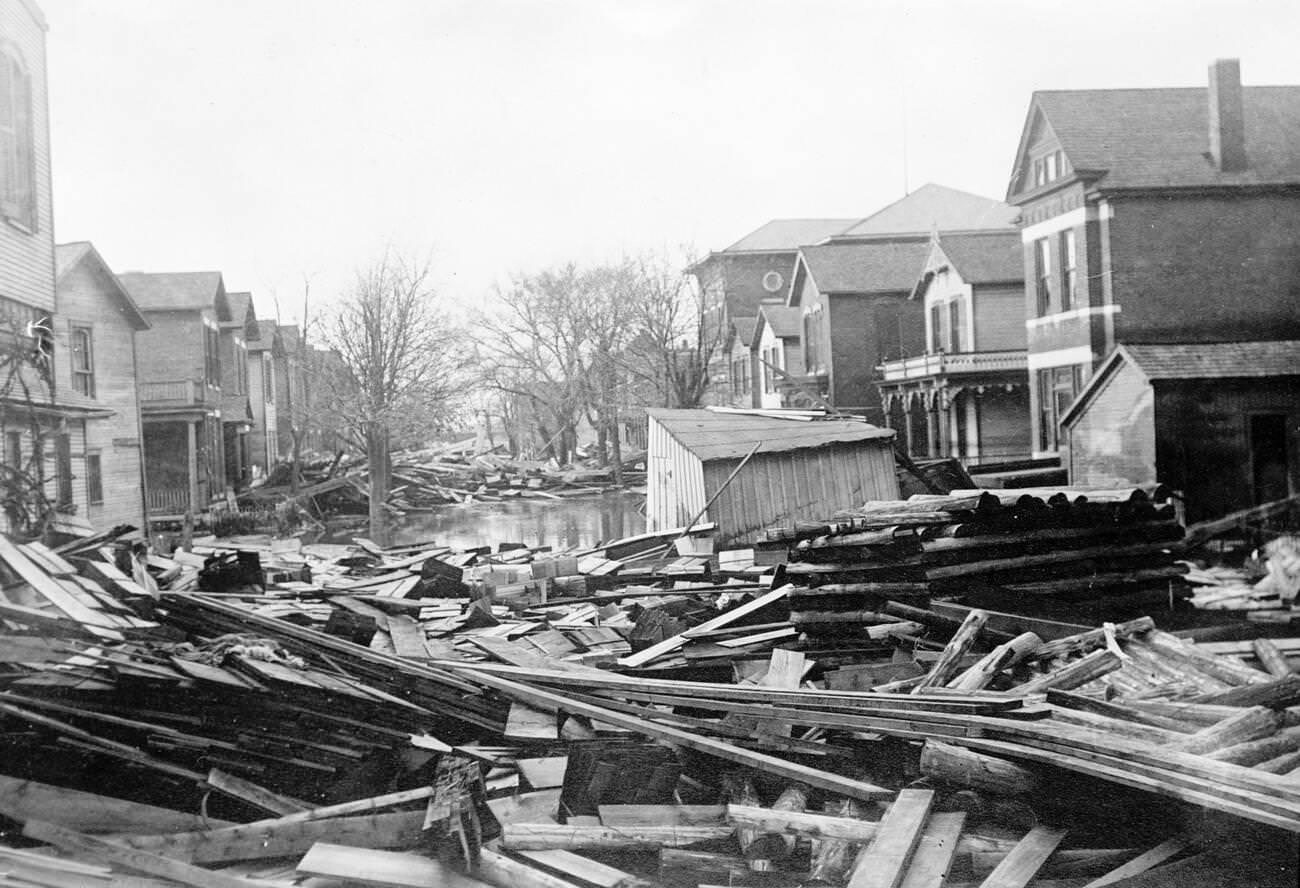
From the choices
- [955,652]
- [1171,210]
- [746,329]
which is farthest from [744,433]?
[746,329]

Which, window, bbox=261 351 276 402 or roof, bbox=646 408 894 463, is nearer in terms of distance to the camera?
roof, bbox=646 408 894 463

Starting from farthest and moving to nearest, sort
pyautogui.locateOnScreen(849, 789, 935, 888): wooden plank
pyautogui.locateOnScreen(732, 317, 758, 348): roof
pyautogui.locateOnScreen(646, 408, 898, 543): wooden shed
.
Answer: pyautogui.locateOnScreen(732, 317, 758, 348): roof → pyautogui.locateOnScreen(646, 408, 898, 543): wooden shed → pyautogui.locateOnScreen(849, 789, 935, 888): wooden plank

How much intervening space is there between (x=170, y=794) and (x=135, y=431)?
16620 millimetres

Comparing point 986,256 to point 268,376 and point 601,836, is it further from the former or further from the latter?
point 601,836

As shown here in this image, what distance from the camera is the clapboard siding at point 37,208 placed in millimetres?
9336

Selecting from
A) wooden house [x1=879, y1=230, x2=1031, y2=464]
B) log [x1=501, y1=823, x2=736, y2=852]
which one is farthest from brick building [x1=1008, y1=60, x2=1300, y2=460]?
log [x1=501, y1=823, x2=736, y2=852]

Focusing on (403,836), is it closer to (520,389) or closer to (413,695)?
(413,695)

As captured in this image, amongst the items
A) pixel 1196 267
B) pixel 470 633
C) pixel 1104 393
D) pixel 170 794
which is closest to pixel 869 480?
pixel 1104 393

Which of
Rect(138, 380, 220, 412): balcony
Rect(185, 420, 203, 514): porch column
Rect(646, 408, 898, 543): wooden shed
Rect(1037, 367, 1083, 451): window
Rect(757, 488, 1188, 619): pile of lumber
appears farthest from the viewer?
Rect(138, 380, 220, 412): balcony

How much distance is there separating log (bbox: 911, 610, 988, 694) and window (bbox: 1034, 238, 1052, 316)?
674 inches

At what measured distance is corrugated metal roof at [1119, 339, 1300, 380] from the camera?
17.6 metres

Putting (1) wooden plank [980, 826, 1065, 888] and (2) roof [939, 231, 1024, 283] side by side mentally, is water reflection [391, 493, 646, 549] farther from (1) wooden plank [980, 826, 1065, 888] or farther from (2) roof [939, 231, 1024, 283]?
(1) wooden plank [980, 826, 1065, 888]

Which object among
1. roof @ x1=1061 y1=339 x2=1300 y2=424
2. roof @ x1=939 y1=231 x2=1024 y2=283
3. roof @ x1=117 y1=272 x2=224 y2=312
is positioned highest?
roof @ x1=939 y1=231 x2=1024 y2=283

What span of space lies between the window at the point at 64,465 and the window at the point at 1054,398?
2003cm
